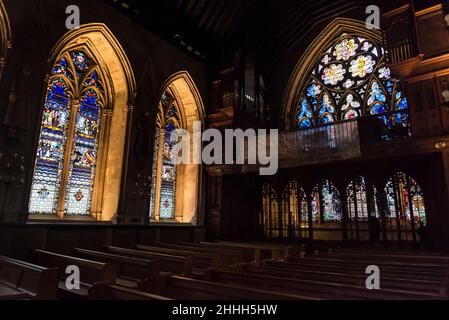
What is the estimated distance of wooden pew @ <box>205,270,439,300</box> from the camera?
254 cm

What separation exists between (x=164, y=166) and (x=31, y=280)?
755 centimetres

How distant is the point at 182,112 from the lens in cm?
1176

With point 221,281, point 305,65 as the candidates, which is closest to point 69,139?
point 221,281

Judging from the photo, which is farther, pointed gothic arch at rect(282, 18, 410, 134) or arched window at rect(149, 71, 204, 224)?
pointed gothic arch at rect(282, 18, 410, 134)

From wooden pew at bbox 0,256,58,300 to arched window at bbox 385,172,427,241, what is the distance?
8.99m

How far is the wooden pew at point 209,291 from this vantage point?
2.42m

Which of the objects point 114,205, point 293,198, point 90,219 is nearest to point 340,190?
point 293,198

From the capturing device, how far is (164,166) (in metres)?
10.8

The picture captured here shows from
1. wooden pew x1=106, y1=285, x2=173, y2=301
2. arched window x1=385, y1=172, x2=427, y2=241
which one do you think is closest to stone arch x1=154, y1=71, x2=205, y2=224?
arched window x1=385, y1=172, x2=427, y2=241

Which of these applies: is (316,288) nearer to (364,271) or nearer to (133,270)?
(364,271)

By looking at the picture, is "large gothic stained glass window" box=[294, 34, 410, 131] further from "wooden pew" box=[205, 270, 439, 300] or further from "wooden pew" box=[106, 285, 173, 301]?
"wooden pew" box=[106, 285, 173, 301]

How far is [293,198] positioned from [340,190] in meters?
1.64

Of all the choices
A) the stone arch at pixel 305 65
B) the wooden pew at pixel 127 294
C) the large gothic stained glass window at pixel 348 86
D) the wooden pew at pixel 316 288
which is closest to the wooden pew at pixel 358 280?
the wooden pew at pixel 316 288

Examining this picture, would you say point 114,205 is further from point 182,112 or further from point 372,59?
point 372,59
